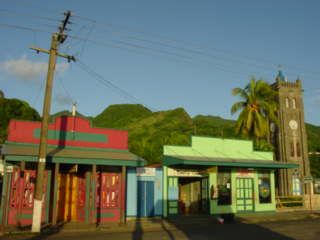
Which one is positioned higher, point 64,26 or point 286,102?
point 286,102

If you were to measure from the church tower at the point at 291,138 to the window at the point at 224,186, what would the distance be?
30.8 m

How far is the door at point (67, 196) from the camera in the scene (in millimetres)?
17156

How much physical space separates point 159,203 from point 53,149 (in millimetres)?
6977

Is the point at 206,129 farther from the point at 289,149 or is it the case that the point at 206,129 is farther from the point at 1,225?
the point at 1,225

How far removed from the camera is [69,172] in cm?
1734

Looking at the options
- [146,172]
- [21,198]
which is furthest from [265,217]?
[21,198]

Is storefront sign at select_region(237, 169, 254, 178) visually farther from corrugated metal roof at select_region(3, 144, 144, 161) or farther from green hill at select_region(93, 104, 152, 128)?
green hill at select_region(93, 104, 152, 128)

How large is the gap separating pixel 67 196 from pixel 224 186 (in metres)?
9.90

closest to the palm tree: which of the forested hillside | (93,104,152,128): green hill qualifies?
the forested hillside

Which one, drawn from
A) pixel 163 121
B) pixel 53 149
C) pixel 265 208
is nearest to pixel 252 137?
pixel 265 208

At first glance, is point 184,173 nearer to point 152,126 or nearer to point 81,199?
point 81,199

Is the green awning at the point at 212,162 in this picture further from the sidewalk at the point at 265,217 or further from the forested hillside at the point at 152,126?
the forested hillside at the point at 152,126

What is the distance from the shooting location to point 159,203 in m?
19.2

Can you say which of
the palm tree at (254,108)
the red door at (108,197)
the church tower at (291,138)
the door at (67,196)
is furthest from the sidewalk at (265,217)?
the church tower at (291,138)
